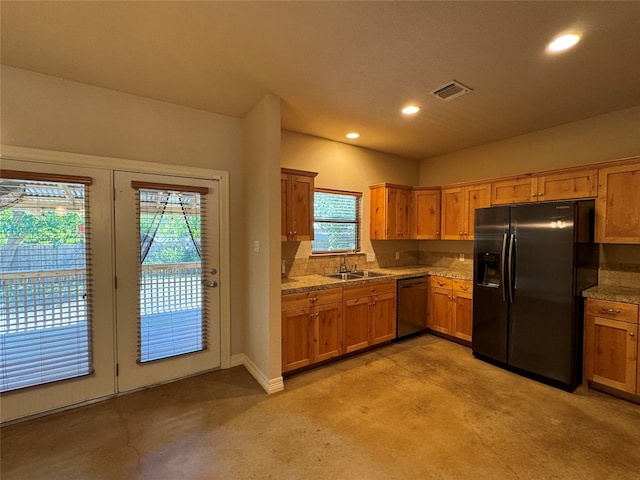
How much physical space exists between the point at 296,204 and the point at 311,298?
1.08 metres

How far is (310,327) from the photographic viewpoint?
10.3 ft

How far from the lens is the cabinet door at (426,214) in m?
4.49

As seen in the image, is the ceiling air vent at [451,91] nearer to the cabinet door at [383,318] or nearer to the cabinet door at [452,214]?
the cabinet door at [452,214]

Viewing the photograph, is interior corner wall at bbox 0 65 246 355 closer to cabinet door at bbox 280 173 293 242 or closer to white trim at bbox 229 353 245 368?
white trim at bbox 229 353 245 368

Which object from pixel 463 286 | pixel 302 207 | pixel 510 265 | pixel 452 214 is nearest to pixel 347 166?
pixel 302 207

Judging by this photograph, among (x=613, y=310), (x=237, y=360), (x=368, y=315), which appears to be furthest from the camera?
(x=368, y=315)

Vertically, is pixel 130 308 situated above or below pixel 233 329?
above

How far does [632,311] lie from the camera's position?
256cm

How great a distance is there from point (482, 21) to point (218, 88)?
210 centimetres

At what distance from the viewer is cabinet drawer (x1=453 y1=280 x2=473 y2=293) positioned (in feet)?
12.3

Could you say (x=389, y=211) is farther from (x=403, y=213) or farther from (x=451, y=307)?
(x=451, y=307)

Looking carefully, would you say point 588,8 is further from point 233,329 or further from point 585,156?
point 233,329

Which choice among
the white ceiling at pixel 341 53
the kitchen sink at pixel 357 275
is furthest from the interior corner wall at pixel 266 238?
the kitchen sink at pixel 357 275

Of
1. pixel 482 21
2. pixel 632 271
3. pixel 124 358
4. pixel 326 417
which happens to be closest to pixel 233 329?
pixel 124 358
